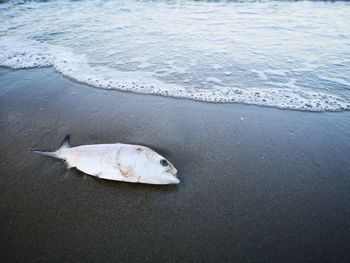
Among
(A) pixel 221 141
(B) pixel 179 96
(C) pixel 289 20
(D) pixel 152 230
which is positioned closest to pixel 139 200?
(D) pixel 152 230

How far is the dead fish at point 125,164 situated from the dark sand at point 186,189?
0.36ft

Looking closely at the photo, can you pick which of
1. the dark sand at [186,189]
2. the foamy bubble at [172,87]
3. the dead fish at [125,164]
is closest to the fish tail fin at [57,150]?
the dark sand at [186,189]

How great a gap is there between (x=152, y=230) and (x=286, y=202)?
139 cm

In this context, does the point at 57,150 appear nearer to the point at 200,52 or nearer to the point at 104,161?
the point at 104,161

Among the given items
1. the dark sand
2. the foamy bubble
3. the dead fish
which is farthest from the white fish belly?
the foamy bubble

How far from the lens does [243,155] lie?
3176 millimetres

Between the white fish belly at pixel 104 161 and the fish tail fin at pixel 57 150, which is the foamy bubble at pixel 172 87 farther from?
the white fish belly at pixel 104 161

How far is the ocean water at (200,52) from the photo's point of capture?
4.58 metres

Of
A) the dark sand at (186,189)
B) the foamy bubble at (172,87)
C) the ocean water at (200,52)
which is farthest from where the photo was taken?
the ocean water at (200,52)

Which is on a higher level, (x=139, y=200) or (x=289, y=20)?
(x=289, y=20)

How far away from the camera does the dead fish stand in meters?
2.62

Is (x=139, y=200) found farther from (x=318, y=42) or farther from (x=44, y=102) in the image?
(x=318, y=42)

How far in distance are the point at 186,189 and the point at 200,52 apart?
13.6 feet

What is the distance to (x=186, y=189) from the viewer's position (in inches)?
107
